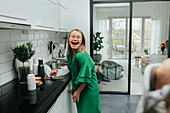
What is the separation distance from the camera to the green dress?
1.56m

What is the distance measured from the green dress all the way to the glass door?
187 centimetres

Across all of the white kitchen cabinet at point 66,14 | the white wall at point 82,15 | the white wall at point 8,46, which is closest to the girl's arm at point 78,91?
the white wall at point 8,46

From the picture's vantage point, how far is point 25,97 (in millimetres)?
1296

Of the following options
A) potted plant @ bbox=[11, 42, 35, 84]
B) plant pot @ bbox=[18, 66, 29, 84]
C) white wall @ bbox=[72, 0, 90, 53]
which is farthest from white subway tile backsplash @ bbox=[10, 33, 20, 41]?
white wall @ bbox=[72, 0, 90, 53]

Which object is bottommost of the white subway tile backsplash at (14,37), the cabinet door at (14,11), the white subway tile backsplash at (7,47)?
the white subway tile backsplash at (7,47)

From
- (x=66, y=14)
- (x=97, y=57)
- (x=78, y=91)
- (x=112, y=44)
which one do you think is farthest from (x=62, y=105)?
(x=112, y=44)

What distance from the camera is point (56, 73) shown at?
6.45 feet

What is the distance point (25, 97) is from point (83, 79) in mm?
526

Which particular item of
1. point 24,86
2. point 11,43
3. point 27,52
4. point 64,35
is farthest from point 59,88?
point 64,35

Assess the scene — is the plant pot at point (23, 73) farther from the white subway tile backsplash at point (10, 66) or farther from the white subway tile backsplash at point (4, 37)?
the white subway tile backsplash at point (4, 37)

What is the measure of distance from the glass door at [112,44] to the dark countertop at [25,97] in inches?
77.3

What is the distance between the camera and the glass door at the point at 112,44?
11.2ft

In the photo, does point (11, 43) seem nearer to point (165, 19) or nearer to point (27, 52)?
point (27, 52)

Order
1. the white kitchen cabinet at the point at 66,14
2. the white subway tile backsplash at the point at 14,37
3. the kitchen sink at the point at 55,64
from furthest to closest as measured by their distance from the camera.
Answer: the white kitchen cabinet at the point at 66,14 < the kitchen sink at the point at 55,64 < the white subway tile backsplash at the point at 14,37
